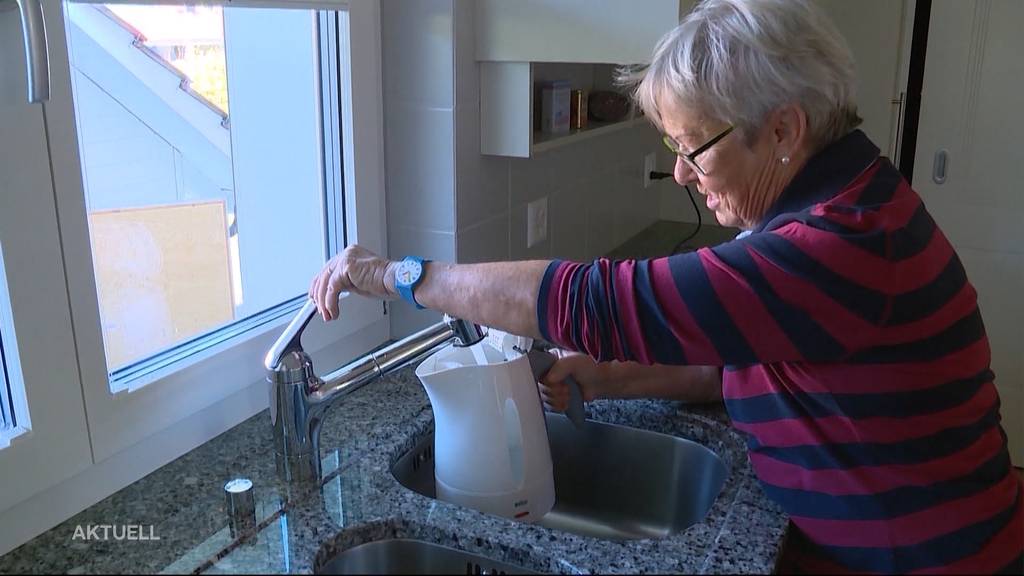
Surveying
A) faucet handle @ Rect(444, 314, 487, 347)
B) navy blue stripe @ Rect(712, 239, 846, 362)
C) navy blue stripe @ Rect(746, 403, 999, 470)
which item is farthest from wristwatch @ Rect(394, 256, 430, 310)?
navy blue stripe @ Rect(746, 403, 999, 470)

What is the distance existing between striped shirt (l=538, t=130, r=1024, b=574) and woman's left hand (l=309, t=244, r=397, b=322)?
22 centimetres

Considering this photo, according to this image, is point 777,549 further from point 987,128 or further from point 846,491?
point 987,128

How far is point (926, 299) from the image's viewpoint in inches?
34.3

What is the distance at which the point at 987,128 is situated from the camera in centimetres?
261

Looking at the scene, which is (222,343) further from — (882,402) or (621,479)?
(882,402)

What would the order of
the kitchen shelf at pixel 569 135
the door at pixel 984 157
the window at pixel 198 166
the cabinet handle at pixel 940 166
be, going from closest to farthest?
1. the window at pixel 198 166
2. the kitchen shelf at pixel 569 135
3. the door at pixel 984 157
4. the cabinet handle at pixel 940 166

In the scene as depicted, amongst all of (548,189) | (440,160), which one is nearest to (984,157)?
(548,189)

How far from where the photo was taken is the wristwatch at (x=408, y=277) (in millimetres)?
989

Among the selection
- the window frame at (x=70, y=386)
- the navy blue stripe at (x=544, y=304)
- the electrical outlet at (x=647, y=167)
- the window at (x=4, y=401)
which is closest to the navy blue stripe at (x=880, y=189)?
the navy blue stripe at (x=544, y=304)

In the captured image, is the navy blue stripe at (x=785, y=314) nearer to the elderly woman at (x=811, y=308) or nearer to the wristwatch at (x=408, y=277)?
the elderly woman at (x=811, y=308)

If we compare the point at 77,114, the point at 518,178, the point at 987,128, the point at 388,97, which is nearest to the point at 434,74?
the point at 388,97

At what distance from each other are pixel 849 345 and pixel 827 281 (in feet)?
0.26

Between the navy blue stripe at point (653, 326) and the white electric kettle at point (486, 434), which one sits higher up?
the navy blue stripe at point (653, 326)

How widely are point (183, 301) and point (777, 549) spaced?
82cm
